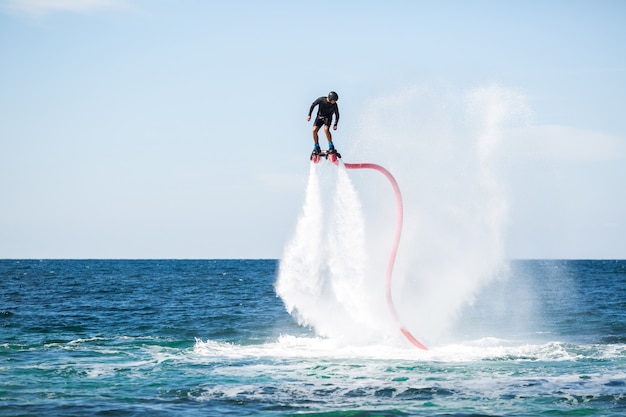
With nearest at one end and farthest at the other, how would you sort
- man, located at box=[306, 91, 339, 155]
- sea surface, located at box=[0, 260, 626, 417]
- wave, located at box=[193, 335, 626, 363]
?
sea surface, located at box=[0, 260, 626, 417]
man, located at box=[306, 91, 339, 155]
wave, located at box=[193, 335, 626, 363]

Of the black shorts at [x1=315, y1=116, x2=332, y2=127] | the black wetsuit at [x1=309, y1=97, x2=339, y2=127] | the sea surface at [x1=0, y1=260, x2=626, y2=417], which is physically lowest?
the sea surface at [x1=0, y1=260, x2=626, y2=417]

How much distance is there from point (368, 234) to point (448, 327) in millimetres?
7581

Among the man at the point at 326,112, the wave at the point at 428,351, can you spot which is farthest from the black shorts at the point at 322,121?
the wave at the point at 428,351

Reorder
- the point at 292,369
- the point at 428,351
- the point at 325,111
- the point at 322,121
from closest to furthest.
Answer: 1. the point at 325,111
2. the point at 322,121
3. the point at 292,369
4. the point at 428,351

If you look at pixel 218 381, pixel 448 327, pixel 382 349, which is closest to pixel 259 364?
pixel 218 381

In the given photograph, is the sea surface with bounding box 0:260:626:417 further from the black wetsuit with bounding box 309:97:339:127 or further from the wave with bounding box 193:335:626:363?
the black wetsuit with bounding box 309:97:339:127

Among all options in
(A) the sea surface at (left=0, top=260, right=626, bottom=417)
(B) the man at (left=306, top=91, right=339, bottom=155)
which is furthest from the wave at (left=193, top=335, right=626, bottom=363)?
(B) the man at (left=306, top=91, right=339, bottom=155)

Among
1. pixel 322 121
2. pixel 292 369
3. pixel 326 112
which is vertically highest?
pixel 326 112

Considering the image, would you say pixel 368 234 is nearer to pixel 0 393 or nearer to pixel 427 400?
pixel 427 400

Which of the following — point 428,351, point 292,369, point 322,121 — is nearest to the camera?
point 322,121

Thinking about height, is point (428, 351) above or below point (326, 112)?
below

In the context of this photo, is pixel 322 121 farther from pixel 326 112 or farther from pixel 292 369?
pixel 292 369

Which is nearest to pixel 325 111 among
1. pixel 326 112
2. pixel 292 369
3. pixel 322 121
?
pixel 326 112

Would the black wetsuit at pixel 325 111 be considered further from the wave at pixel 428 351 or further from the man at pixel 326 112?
the wave at pixel 428 351
